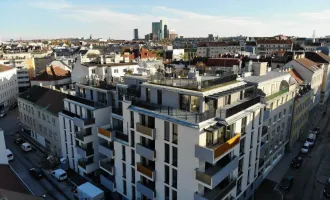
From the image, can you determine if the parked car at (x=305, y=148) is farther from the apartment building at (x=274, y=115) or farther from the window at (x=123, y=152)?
the window at (x=123, y=152)

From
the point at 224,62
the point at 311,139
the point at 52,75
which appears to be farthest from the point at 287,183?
the point at 52,75

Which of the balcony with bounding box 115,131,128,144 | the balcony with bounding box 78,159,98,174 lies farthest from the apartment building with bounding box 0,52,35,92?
the balcony with bounding box 115,131,128,144

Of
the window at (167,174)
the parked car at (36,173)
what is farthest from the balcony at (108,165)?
the parked car at (36,173)

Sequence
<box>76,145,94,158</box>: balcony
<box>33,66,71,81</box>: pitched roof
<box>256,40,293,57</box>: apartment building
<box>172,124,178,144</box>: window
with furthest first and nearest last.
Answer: <box>256,40,293,57</box>: apartment building < <box>33,66,71,81</box>: pitched roof < <box>76,145,94,158</box>: balcony < <box>172,124,178,144</box>: window

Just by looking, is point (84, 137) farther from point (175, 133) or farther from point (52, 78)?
point (52, 78)

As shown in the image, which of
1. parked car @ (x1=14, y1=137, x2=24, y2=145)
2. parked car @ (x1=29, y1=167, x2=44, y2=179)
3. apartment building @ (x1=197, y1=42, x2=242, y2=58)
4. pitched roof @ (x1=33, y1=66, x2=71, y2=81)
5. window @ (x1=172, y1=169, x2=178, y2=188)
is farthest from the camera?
apartment building @ (x1=197, y1=42, x2=242, y2=58)

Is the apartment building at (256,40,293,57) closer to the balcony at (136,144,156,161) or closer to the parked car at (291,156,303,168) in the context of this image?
the parked car at (291,156,303,168)
